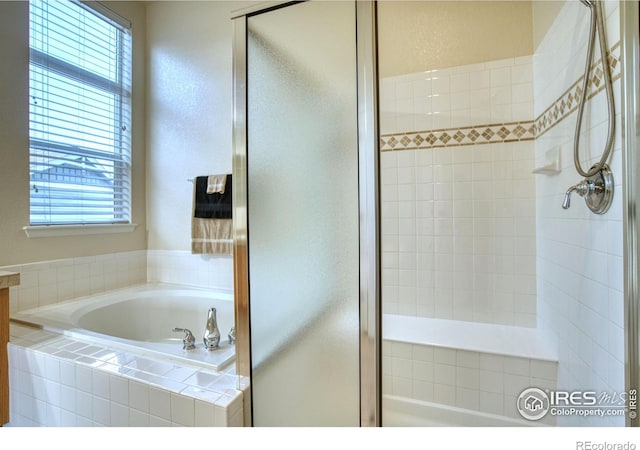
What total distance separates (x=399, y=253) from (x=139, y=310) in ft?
6.08

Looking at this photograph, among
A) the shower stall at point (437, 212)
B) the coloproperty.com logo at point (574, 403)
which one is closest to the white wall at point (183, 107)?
the shower stall at point (437, 212)

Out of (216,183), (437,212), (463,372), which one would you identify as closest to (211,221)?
(216,183)

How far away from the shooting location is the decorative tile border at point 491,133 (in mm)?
1238

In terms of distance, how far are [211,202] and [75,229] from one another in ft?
2.92

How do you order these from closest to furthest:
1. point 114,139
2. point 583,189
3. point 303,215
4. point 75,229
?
1. point 303,215
2. point 583,189
3. point 75,229
4. point 114,139

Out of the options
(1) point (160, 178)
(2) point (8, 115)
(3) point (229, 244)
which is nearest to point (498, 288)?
(3) point (229, 244)

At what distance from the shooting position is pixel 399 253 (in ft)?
5.98

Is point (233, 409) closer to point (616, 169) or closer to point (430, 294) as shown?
point (430, 294)

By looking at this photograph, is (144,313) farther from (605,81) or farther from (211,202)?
(605,81)

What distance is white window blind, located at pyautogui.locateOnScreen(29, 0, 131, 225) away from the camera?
1.75 meters

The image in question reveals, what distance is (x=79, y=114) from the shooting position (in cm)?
194

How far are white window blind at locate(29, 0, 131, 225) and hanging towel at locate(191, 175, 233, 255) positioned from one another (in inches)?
24.4

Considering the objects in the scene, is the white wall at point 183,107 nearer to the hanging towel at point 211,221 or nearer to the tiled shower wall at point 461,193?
the hanging towel at point 211,221

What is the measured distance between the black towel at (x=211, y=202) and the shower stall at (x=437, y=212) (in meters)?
1.08
